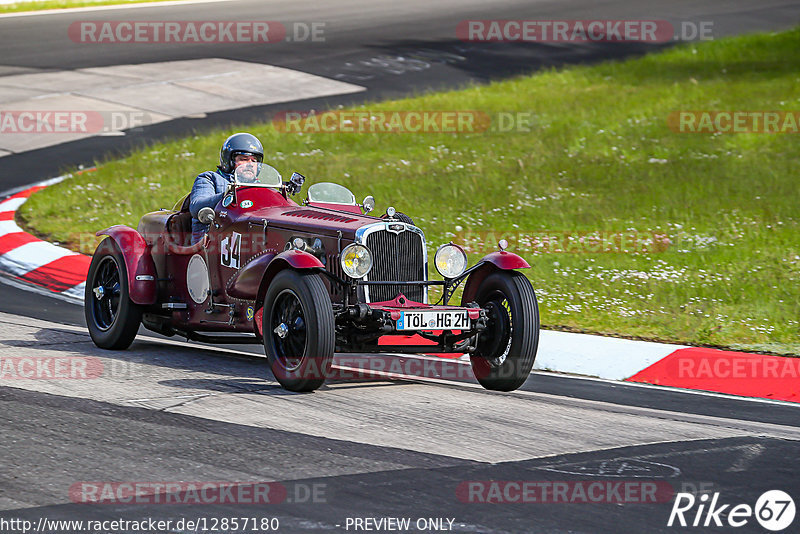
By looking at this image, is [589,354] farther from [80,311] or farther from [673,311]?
[80,311]

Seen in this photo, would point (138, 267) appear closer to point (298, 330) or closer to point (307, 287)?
point (298, 330)

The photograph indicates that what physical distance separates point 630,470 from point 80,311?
6158mm

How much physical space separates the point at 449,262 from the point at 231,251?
162cm

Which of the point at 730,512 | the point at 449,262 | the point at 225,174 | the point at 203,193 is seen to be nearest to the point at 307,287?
the point at 449,262

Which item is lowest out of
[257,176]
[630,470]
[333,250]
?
[630,470]

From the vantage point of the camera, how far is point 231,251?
827 cm

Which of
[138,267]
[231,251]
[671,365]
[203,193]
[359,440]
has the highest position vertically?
[203,193]

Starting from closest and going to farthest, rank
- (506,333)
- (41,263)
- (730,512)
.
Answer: (730,512) < (506,333) < (41,263)

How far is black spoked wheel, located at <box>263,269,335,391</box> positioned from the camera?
696cm

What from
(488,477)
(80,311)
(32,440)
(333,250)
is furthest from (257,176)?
(488,477)

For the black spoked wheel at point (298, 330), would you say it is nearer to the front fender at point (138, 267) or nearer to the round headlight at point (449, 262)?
the round headlight at point (449, 262)

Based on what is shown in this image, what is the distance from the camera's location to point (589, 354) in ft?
29.0

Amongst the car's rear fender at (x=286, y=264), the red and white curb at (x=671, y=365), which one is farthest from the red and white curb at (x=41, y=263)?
the red and white curb at (x=671, y=365)

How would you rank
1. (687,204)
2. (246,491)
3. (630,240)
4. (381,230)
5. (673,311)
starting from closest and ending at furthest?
(246,491), (381,230), (673,311), (630,240), (687,204)
